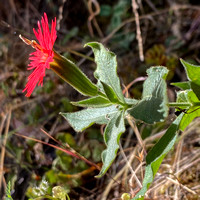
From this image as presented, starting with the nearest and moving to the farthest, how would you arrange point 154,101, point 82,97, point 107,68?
point 154,101 < point 107,68 < point 82,97

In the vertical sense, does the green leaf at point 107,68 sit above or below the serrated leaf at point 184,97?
A: above

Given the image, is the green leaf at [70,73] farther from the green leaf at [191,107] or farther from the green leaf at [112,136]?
the green leaf at [191,107]

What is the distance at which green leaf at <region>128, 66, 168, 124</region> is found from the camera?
73cm

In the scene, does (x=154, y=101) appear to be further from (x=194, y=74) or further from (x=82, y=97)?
(x=82, y=97)

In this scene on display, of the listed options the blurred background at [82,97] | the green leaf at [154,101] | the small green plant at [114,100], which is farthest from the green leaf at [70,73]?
the blurred background at [82,97]

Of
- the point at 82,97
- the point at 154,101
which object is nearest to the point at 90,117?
the point at 154,101

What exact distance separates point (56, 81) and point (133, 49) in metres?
0.51

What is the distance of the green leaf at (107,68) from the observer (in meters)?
0.85

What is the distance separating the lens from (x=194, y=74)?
0.82 meters

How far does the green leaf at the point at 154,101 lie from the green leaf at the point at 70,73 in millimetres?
143

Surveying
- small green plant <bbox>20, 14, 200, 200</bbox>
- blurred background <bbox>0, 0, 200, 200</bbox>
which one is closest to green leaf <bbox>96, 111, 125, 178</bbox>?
small green plant <bbox>20, 14, 200, 200</bbox>

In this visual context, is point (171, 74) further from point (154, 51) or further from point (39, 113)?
point (39, 113)

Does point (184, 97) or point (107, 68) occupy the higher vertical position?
point (107, 68)

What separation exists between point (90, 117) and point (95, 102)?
0.08 metres
